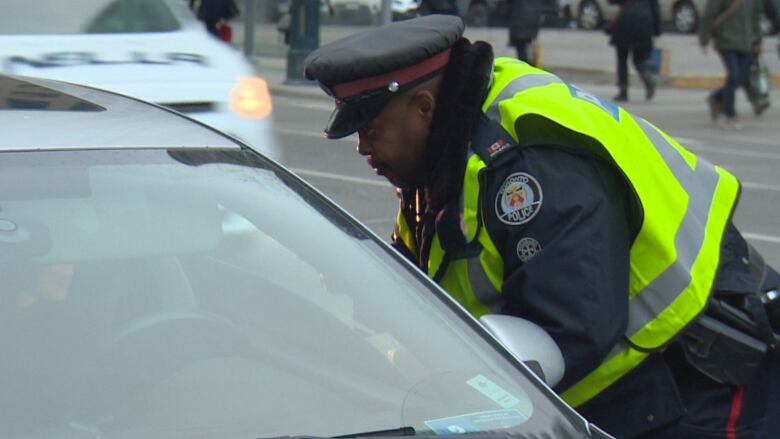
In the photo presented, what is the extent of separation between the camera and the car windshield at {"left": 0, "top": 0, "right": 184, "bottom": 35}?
707 centimetres

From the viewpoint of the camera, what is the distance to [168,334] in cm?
256

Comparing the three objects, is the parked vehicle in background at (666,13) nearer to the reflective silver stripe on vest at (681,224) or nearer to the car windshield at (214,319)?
the reflective silver stripe on vest at (681,224)

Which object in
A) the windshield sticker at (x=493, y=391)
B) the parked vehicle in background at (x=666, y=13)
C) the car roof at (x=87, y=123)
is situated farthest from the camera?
the parked vehicle in background at (x=666, y=13)

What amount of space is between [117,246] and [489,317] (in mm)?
759

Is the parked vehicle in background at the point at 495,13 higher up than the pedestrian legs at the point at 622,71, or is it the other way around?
the pedestrian legs at the point at 622,71

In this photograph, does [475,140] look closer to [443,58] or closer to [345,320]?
[443,58]

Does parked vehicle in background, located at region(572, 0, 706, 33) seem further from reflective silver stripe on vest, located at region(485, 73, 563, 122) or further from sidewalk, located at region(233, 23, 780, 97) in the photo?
reflective silver stripe on vest, located at region(485, 73, 563, 122)

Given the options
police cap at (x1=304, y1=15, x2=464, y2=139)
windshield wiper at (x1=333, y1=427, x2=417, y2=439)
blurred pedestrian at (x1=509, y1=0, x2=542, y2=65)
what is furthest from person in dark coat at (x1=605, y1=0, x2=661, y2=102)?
windshield wiper at (x1=333, y1=427, x2=417, y2=439)

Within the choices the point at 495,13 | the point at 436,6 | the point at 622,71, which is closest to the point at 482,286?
the point at 622,71

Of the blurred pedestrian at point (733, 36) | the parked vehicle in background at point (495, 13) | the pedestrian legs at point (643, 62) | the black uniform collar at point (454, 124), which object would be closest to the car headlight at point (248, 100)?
the black uniform collar at point (454, 124)

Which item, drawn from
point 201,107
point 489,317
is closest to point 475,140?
point 489,317

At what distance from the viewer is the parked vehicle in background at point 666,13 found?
103 ft

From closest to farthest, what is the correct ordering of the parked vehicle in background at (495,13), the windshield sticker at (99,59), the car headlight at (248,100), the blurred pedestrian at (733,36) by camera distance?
the windshield sticker at (99,59)
the car headlight at (248,100)
the blurred pedestrian at (733,36)
the parked vehicle in background at (495,13)

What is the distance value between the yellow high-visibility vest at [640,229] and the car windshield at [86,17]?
14.9 ft
